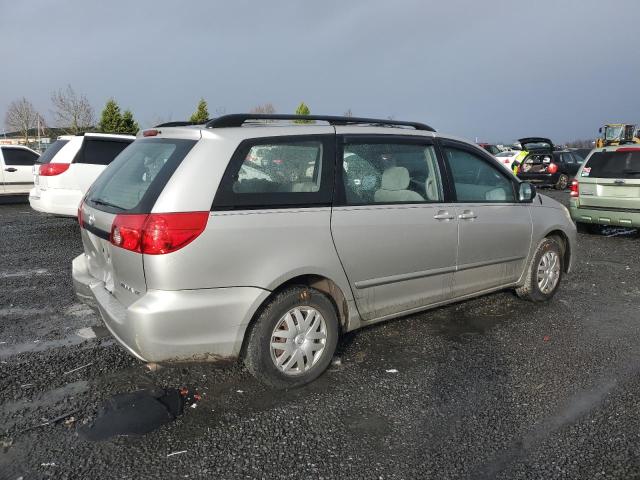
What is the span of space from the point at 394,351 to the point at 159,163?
7.51 feet

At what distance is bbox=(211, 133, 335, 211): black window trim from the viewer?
326cm

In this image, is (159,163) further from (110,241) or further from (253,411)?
(253,411)

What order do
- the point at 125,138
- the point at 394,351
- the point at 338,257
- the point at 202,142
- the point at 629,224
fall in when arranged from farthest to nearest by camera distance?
1. the point at 125,138
2. the point at 629,224
3. the point at 394,351
4. the point at 338,257
5. the point at 202,142

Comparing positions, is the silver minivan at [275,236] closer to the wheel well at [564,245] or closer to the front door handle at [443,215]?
the front door handle at [443,215]

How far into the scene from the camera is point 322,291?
3.72 meters

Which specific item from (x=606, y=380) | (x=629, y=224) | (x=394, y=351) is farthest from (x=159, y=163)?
(x=629, y=224)

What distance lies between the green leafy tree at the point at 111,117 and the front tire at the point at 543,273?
28812 mm

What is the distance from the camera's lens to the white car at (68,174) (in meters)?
9.58

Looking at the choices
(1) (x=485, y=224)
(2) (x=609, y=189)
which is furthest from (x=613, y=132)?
(1) (x=485, y=224)

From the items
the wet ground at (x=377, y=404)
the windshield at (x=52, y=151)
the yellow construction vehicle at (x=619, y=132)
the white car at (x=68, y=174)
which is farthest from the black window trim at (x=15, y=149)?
the yellow construction vehicle at (x=619, y=132)

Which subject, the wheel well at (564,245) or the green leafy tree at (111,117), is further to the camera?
the green leafy tree at (111,117)

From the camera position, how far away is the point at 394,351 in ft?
14.2

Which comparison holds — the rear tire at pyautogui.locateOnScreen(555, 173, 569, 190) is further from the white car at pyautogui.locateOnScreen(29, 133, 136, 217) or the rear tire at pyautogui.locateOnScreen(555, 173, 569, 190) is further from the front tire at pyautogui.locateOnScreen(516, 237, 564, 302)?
the white car at pyautogui.locateOnScreen(29, 133, 136, 217)

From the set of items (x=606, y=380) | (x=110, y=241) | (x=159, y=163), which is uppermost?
(x=159, y=163)
